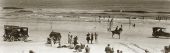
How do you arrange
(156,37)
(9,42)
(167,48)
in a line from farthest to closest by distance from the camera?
(156,37)
(9,42)
(167,48)

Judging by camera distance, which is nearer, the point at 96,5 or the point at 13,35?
the point at 13,35

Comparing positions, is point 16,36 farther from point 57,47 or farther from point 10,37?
point 57,47

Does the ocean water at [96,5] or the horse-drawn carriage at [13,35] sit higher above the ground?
the horse-drawn carriage at [13,35]

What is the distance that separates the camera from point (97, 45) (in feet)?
48.0

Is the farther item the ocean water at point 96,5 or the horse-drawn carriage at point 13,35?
the ocean water at point 96,5

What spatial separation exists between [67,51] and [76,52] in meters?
0.44

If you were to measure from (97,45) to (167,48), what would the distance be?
10.9 feet

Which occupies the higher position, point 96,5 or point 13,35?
point 13,35

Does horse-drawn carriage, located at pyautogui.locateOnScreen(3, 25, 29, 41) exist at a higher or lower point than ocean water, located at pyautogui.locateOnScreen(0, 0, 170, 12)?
higher

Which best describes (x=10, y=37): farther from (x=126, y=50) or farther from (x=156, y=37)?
(x=156, y=37)

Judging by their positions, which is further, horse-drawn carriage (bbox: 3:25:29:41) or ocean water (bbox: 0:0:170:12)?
ocean water (bbox: 0:0:170:12)

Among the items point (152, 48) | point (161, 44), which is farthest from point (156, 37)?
point (152, 48)

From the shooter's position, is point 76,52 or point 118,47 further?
point 118,47

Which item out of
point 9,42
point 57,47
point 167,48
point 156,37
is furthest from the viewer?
point 156,37
